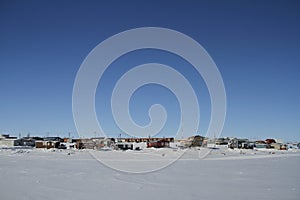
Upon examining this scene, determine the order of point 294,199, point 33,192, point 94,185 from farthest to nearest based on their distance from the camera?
point 94,185, point 33,192, point 294,199

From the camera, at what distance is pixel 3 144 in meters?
71.1

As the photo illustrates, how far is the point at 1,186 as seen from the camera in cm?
917

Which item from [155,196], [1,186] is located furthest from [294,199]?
[1,186]

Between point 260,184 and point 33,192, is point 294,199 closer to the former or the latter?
point 260,184

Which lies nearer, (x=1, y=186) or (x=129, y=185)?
(x=1, y=186)

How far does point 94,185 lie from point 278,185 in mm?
6809

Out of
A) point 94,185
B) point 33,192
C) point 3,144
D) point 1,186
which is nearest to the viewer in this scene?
point 33,192

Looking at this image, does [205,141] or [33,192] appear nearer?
[33,192]

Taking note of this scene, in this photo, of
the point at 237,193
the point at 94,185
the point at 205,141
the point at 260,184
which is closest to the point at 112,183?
the point at 94,185

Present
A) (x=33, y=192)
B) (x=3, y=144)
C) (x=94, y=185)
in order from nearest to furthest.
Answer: (x=33, y=192) → (x=94, y=185) → (x=3, y=144)

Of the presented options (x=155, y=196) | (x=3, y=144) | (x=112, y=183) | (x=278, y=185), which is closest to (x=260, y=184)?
(x=278, y=185)

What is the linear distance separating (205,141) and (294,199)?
237 feet

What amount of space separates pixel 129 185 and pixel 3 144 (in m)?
72.3

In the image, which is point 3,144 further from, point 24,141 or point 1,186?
point 1,186
